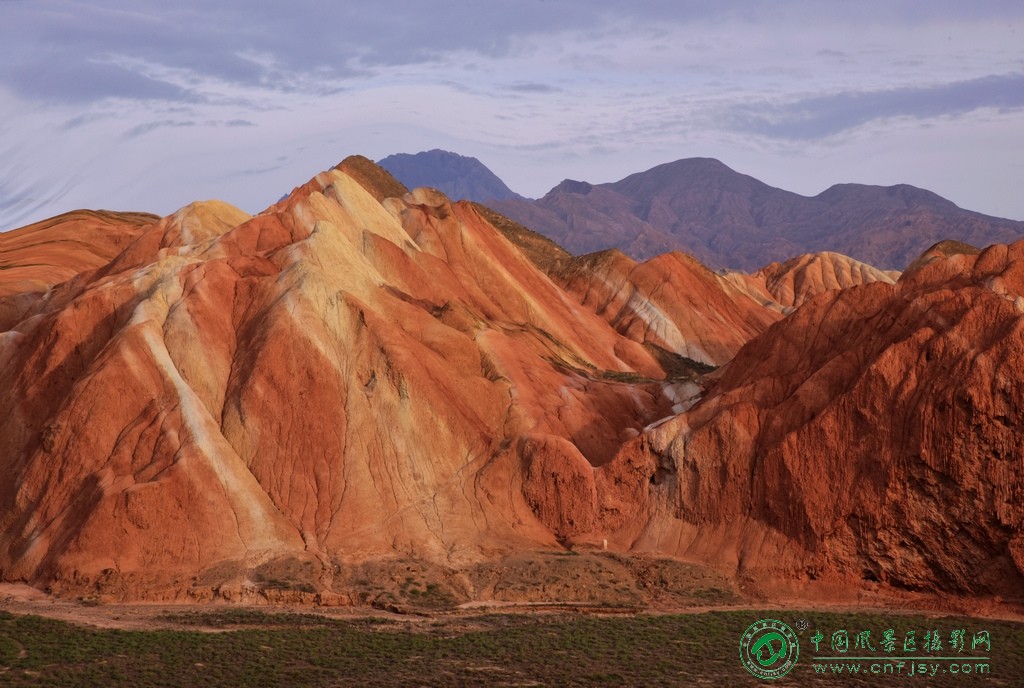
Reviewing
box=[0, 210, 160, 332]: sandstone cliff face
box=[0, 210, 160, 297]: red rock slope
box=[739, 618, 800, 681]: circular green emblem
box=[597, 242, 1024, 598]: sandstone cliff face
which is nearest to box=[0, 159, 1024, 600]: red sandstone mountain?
box=[597, 242, 1024, 598]: sandstone cliff face

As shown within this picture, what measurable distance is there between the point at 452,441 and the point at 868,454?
17169 millimetres

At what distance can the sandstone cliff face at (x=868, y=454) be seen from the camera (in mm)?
43594

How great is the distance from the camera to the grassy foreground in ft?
112

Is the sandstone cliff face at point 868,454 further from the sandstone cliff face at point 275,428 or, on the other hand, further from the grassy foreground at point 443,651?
Result: the sandstone cliff face at point 275,428

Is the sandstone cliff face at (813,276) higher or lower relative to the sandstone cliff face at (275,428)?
lower

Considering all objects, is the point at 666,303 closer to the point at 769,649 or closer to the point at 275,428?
the point at 275,428

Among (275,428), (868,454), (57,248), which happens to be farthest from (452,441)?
(57,248)

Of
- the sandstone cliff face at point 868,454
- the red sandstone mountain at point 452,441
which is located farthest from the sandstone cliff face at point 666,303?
the sandstone cliff face at point 868,454

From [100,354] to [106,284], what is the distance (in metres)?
6.74

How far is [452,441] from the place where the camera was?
171 ft

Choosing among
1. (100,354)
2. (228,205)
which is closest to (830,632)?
(100,354)

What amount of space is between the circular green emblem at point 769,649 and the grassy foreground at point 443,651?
1.03 ft

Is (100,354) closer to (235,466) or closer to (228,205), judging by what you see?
(235,466)

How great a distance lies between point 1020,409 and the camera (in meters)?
43.2
